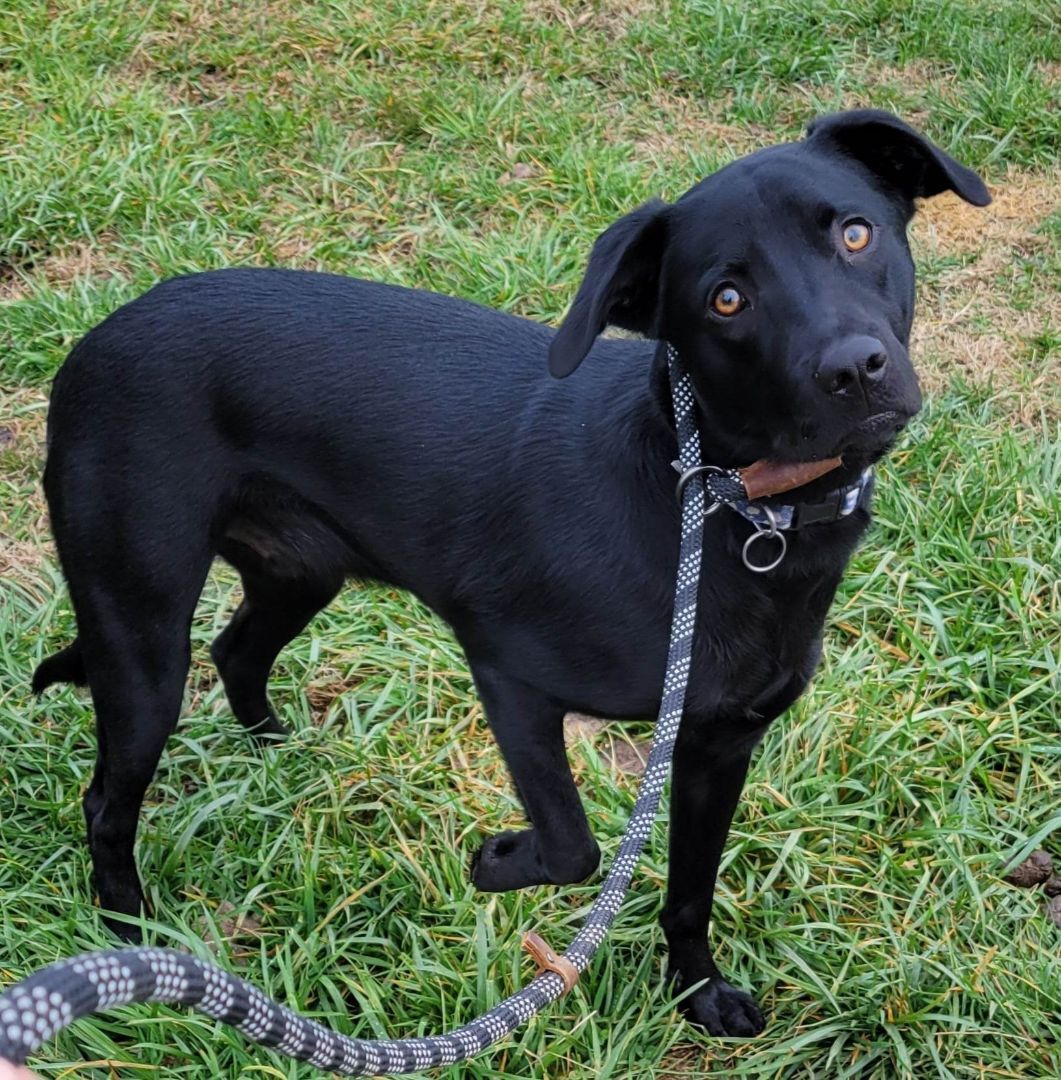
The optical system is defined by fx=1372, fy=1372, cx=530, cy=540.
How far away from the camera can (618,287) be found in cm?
226

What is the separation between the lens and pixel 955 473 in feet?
12.8

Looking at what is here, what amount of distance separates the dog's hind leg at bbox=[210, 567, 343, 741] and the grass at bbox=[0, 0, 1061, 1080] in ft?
0.34

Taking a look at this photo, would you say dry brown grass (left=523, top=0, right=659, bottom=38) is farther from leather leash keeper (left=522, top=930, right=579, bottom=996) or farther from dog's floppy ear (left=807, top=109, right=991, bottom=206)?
leather leash keeper (left=522, top=930, right=579, bottom=996)

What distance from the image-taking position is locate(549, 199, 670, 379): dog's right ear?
2.05 meters

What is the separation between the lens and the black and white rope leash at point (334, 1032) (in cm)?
99

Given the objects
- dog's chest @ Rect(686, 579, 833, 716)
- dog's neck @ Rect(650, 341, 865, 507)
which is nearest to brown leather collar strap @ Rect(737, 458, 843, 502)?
dog's neck @ Rect(650, 341, 865, 507)

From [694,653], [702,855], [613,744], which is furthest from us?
[613,744]

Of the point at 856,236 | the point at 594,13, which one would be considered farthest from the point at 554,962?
the point at 594,13

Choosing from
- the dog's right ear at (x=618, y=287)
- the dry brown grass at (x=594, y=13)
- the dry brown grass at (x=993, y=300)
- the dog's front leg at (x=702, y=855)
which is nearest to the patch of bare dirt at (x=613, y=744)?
the dog's front leg at (x=702, y=855)

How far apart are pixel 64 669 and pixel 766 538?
156cm

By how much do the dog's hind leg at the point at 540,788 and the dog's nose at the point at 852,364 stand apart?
808 millimetres

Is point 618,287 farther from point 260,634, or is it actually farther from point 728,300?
point 260,634

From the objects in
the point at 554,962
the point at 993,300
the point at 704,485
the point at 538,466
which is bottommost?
the point at 993,300

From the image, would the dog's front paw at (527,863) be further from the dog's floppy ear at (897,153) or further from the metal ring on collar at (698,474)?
the dog's floppy ear at (897,153)
